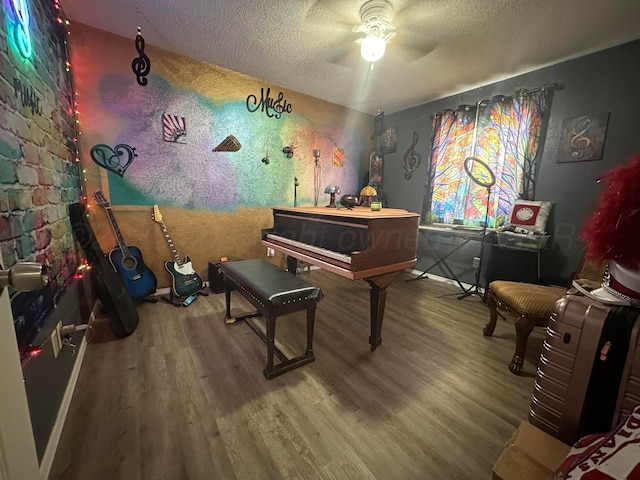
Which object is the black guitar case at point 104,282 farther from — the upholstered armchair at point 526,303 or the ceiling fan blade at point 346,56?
the upholstered armchair at point 526,303

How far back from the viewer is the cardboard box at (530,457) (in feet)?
2.68

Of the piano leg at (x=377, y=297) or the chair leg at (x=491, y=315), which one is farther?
the chair leg at (x=491, y=315)

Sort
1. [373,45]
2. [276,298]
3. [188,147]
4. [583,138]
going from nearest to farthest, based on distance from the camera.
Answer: [276,298] < [373,45] < [583,138] < [188,147]

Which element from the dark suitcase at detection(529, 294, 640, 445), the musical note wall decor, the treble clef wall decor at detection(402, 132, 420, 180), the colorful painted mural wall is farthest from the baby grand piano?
the treble clef wall decor at detection(402, 132, 420, 180)

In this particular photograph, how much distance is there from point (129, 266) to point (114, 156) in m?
1.12

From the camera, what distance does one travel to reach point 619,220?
81 cm

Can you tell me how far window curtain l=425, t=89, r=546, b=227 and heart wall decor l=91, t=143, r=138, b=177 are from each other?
3832 mm

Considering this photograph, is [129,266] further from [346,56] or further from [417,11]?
[417,11]

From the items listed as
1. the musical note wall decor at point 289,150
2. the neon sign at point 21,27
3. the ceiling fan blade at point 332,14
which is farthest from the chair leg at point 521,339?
the neon sign at point 21,27

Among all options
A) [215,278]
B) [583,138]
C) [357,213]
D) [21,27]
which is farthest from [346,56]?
[215,278]

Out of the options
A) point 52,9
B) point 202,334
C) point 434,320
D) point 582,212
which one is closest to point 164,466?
point 202,334

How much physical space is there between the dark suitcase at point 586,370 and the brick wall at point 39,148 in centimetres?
212

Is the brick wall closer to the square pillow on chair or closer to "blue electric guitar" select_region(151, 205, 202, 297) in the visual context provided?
"blue electric guitar" select_region(151, 205, 202, 297)

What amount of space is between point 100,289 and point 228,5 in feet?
8.07
